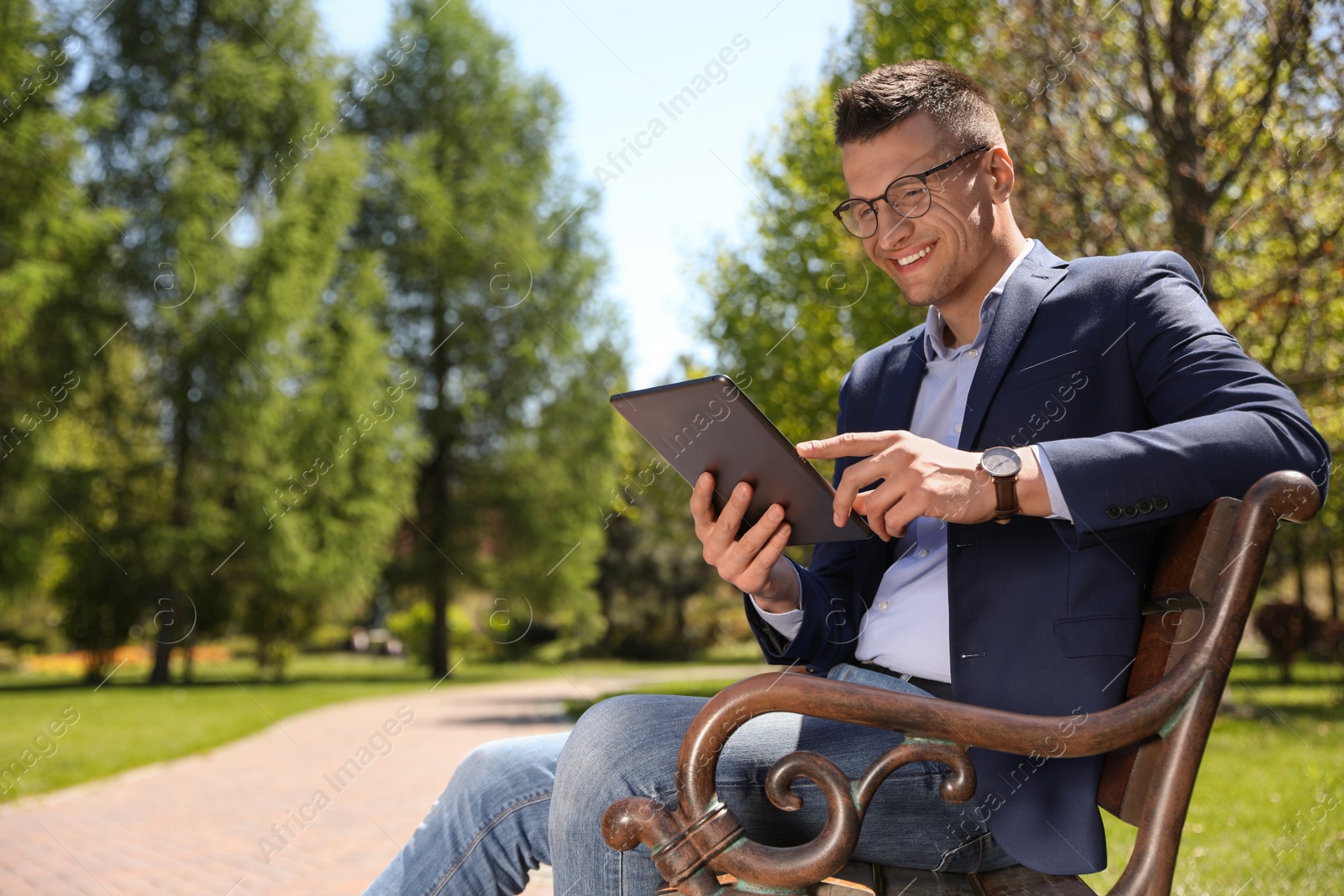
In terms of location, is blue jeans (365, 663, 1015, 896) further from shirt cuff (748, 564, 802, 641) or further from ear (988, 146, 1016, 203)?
ear (988, 146, 1016, 203)

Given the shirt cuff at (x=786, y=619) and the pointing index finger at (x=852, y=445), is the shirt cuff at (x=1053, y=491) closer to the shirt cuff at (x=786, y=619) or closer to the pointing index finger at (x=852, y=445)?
the pointing index finger at (x=852, y=445)

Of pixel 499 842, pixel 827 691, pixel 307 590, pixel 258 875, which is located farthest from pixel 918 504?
pixel 307 590

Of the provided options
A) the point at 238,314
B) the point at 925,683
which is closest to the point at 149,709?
the point at 238,314

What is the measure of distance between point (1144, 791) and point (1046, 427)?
60 centimetres

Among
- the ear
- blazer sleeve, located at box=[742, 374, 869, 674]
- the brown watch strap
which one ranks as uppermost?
the ear

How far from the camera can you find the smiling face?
202cm

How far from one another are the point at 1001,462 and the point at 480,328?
2446cm

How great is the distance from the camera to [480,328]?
994 inches

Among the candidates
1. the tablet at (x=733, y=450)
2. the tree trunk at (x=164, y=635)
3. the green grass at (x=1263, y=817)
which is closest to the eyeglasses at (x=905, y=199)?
the tablet at (x=733, y=450)

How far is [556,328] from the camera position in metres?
25.3

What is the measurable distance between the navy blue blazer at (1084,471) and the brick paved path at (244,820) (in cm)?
370

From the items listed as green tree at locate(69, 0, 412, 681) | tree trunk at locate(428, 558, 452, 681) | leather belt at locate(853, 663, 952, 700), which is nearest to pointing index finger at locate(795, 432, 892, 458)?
leather belt at locate(853, 663, 952, 700)

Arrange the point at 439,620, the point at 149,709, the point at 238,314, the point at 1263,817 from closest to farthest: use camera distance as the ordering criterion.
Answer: the point at 1263,817
the point at 149,709
the point at 238,314
the point at 439,620

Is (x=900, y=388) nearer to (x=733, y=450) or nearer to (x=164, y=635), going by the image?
(x=733, y=450)
